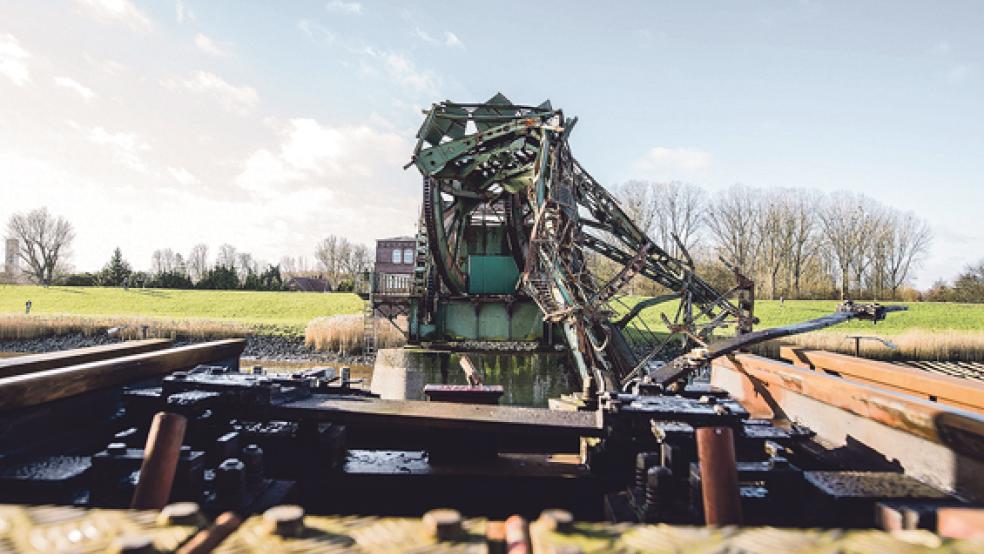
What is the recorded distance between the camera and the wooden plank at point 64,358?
3.62 m

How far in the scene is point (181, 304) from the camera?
51.6m

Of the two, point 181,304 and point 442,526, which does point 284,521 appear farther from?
point 181,304

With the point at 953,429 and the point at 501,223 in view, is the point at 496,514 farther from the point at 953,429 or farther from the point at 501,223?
the point at 501,223

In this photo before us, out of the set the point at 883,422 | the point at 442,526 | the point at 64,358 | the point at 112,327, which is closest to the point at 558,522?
the point at 442,526

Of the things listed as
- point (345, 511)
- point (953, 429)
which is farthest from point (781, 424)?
point (345, 511)

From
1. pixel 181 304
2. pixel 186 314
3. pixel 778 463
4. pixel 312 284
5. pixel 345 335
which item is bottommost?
pixel 345 335

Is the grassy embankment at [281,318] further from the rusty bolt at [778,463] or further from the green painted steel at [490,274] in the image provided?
the rusty bolt at [778,463]

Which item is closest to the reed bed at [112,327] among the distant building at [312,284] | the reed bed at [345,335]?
the reed bed at [345,335]

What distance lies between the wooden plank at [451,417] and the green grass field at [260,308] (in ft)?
121

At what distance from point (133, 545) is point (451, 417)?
2.20 metres

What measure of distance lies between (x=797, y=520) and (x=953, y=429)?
1.00 meters

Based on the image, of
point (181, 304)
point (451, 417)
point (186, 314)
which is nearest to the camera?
point (451, 417)

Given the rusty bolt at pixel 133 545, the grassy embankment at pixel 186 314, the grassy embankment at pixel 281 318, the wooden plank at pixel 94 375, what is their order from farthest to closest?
the grassy embankment at pixel 186 314
the grassy embankment at pixel 281 318
the wooden plank at pixel 94 375
the rusty bolt at pixel 133 545

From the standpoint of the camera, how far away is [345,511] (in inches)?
142
